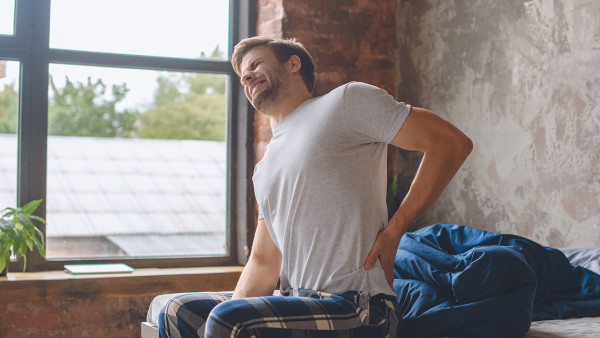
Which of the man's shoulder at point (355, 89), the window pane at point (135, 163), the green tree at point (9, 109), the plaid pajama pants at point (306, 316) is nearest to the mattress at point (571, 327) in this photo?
the plaid pajama pants at point (306, 316)

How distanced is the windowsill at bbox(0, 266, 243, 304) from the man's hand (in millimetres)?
1982

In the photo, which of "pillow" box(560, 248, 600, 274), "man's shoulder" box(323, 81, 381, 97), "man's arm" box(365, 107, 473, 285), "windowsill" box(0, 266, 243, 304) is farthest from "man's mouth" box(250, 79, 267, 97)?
"windowsill" box(0, 266, 243, 304)

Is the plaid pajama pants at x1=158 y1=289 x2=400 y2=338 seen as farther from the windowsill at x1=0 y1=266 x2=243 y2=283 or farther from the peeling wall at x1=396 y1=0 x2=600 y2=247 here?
the windowsill at x1=0 y1=266 x2=243 y2=283

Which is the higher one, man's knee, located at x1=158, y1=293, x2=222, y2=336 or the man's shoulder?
the man's shoulder

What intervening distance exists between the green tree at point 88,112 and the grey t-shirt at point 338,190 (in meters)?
2.20

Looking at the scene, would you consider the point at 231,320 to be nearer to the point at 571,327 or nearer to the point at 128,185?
the point at 571,327

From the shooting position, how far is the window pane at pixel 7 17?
374 centimetres

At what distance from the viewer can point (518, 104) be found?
339cm

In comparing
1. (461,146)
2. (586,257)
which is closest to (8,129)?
(461,146)

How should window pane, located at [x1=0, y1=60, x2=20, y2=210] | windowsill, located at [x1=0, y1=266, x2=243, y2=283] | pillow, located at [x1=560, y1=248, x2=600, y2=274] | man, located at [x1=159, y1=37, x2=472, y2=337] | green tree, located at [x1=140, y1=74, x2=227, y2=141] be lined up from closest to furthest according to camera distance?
man, located at [x1=159, y1=37, x2=472, y2=337] < pillow, located at [x1=560, y1=248, x2=600, y2=274] < windowsill, located at [x1=0, y1=266, x2=243, y2=283] < window pane, located at [x1=0, y1=60, x2=20, y2=210] < green tree, located at [x1=140, y1=74, x2=227, y2=141]

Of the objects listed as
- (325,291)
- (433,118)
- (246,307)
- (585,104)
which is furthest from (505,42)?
(246,307)

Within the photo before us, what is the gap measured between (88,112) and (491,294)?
9.12 feet

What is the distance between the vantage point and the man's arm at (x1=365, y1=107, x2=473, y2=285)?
6.29ft

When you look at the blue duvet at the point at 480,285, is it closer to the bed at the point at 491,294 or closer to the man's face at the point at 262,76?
the bed at the point at 491,294
